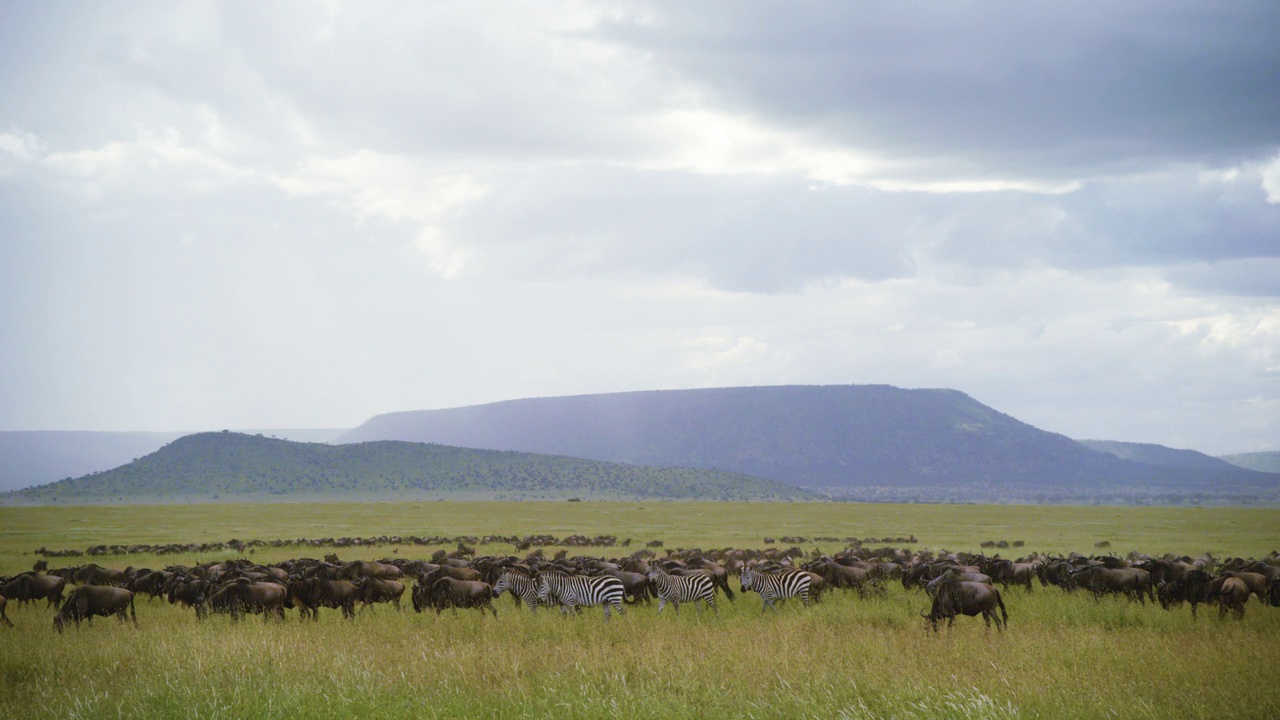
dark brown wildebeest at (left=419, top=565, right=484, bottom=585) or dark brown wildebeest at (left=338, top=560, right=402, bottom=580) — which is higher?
dark brown wildebeest at (left=419, top=565, right=484, bottom=585)

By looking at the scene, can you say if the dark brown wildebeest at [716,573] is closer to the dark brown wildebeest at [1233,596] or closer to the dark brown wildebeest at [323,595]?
the dark brown wildebeest at [323,595]

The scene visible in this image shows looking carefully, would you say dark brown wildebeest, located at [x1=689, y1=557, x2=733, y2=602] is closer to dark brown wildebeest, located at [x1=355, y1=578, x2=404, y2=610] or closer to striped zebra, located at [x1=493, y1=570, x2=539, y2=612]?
striped zebra, located at [x1=493, y1=570, x2=539, y2=612]

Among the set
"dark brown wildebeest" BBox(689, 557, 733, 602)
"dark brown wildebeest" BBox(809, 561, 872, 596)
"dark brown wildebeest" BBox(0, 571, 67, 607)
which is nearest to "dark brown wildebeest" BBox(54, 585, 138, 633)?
"dark brown wildebeest" BBox(0, 571, 67, 607)

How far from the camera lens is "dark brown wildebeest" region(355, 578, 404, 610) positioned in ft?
72.5

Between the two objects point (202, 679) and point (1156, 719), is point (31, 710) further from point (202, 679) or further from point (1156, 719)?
point (1156, 719)

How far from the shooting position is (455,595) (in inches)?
848

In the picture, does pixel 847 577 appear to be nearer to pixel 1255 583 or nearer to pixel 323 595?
pixel 1255 583

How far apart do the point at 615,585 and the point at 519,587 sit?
279 cm

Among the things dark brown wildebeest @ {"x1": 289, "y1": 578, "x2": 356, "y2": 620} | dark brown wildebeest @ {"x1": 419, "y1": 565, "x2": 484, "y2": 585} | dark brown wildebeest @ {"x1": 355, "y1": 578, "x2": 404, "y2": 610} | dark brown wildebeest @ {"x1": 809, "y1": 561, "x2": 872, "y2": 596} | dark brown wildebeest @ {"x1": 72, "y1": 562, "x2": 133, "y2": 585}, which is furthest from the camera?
dark brown wildebeest @ {"x1": 72, "y1": 562, "x2": 133, "y2": 585}

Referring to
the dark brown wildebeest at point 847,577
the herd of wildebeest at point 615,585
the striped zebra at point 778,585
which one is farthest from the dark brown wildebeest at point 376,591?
the dark brown wildebeest at point 847,577

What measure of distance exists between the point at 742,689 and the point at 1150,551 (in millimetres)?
41485

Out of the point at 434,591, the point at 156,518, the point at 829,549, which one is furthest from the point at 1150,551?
the point at 156,518

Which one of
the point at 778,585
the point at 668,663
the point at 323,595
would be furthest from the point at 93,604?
the point at 778,585

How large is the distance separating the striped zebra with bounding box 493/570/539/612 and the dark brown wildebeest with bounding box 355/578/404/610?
2.33 meters
